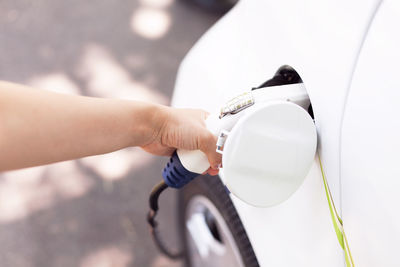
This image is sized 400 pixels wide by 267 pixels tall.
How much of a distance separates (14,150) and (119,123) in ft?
0.57

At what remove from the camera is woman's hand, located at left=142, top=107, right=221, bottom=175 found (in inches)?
30.5

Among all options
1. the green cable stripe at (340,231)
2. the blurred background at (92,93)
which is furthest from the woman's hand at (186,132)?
the blurred background at (92,93)

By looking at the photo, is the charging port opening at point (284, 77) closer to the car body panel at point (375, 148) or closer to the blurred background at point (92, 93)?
the car body panel at point (375, 148)

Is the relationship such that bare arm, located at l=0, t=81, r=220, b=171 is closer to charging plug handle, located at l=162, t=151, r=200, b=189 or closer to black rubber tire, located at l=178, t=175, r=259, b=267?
charging plug handle, located at l=162, t=151, r=200, b=189

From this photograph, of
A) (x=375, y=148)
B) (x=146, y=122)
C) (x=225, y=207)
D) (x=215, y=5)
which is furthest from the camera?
(x=215, y=5)

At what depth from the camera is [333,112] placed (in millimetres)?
618

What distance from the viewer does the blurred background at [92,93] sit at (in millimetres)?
1462

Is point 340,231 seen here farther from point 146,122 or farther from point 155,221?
point 155,221

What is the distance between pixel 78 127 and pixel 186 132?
7.2 inches

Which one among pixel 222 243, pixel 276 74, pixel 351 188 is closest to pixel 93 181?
pixel 222 243

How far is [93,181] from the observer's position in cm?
155

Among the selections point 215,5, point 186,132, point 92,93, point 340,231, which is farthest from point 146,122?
point 215,5

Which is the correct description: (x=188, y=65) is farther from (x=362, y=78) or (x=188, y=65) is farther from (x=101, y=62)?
(x=101, y=62)

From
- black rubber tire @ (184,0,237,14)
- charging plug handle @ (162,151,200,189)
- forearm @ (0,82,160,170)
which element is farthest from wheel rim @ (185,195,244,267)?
black rubber tire @ (184,0,237,14)
